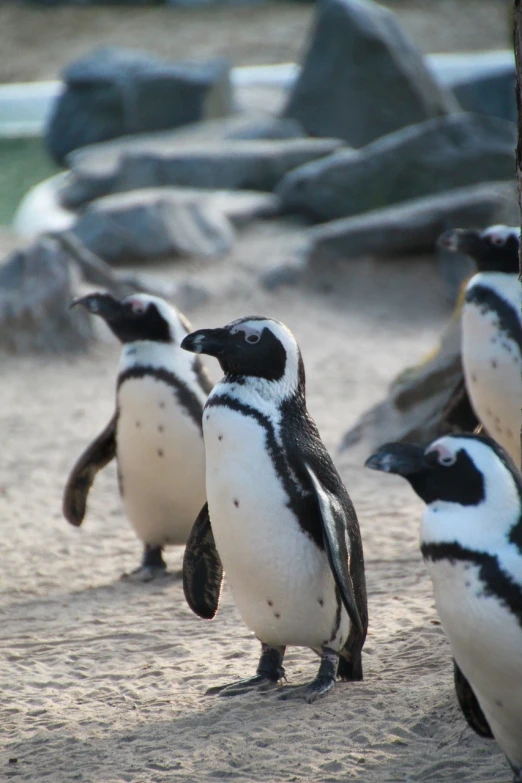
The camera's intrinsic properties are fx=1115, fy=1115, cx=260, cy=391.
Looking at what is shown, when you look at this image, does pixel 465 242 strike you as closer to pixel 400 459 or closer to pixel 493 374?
pixel 493 374

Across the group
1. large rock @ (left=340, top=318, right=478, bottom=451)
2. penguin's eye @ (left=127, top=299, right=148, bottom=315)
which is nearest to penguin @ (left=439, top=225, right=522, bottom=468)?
large rock @ (left=340, top=318, right=478, bottom=451)

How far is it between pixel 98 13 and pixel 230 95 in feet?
42.1

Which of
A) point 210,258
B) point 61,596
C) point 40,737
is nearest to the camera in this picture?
point 40,737

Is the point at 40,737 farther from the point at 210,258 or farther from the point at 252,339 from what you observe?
the point at 210,258

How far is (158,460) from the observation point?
3912 millimetres

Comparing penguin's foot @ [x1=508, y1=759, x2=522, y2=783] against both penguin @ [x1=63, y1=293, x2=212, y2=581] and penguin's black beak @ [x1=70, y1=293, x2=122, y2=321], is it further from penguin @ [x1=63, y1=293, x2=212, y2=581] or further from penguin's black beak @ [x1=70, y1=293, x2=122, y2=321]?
penguin's black beak @ [x1=70, y1=293, x2=122, y2=321]

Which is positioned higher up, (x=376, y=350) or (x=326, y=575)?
(x=326, y=575)

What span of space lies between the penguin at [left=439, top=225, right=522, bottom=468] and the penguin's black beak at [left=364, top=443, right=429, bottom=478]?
6.16ft

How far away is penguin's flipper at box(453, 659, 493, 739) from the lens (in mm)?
2330

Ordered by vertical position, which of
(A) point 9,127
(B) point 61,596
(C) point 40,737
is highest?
(C) point 40,737

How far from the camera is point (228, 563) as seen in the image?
111 inches

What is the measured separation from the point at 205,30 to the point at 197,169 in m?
14.8

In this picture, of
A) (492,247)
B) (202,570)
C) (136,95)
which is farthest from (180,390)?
(136,95)

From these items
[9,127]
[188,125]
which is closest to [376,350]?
[188,125]
